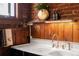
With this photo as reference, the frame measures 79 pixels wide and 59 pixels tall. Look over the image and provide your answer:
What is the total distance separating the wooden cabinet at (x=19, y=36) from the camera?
6.92 ft

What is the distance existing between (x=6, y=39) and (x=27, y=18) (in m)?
0.41

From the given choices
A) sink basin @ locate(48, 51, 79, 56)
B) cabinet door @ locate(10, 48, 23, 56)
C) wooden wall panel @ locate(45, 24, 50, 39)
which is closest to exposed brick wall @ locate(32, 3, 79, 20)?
wooden wall panel @ locate(45, 24, 50, 39)

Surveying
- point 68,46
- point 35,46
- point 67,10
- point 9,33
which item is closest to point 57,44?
point 68,46

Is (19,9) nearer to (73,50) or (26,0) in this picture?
(26,0)

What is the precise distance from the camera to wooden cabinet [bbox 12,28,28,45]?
2.11 metres

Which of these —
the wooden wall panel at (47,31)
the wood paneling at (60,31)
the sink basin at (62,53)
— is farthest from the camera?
the wooden wall panel at (47,31)

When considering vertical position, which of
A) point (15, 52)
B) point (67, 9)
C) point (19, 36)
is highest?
point (67, 9)

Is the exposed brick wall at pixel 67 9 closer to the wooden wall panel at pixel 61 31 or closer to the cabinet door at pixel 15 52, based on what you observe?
the wooden wall panel at pixel 61 31

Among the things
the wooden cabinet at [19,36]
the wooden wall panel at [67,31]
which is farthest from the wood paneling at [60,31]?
the wooden cabinet at [19,36]

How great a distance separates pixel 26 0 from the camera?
5.76 ft

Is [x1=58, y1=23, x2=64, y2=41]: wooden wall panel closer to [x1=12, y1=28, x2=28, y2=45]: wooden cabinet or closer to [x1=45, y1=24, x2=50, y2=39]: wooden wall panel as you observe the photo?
[x1=45, y1=24, x2=50, y2=39]: wooden wall panel

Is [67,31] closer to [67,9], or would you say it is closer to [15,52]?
[67,9]

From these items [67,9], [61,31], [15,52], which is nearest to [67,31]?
[61,31]

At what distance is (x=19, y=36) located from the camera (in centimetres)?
214
